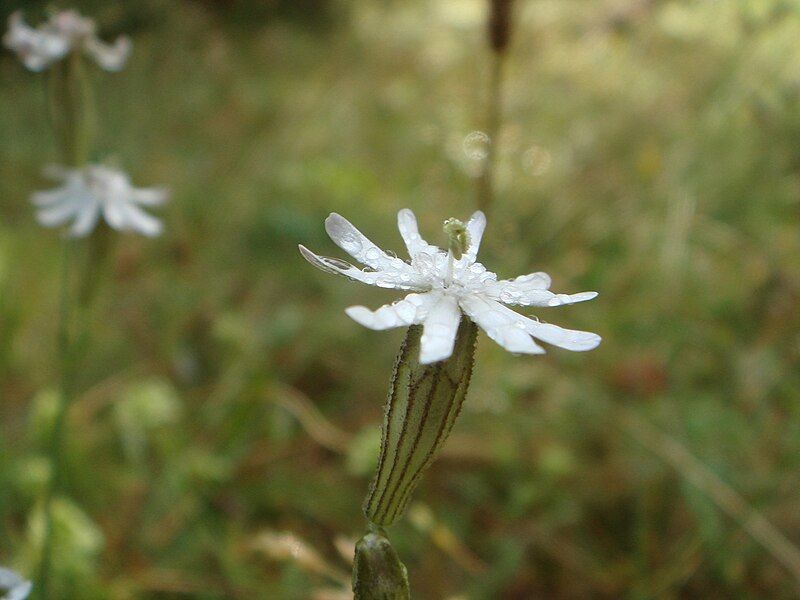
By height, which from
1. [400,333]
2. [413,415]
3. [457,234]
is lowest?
[413,415]

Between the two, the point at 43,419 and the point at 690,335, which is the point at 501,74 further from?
the point at 43,419

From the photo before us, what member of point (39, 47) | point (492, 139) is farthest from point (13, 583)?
point (492, 139)

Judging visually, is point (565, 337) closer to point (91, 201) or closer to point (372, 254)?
point (372, 254)

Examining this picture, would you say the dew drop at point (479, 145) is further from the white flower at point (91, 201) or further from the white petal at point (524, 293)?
the white petal at point (524, 293)

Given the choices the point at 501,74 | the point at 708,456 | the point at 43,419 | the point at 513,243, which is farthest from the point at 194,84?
the point at 708,456

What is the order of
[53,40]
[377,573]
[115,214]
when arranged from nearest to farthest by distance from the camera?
[377,573] → [53,40] → [115,214]

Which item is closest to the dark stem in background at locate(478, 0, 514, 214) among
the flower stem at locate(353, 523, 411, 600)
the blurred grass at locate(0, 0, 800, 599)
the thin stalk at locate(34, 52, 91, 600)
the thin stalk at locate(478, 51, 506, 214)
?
the thin stalk at locate(478, 51, 506, 214)
